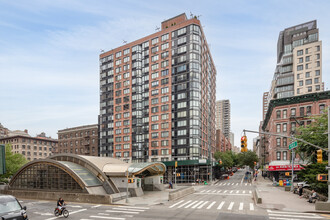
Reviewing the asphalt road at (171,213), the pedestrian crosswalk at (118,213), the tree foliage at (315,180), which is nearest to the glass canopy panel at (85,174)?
the asphalt road at (171,213)

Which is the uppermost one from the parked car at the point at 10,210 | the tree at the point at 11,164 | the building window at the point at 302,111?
the building window at the point at 302,111

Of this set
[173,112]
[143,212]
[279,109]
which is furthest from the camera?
[173,112]

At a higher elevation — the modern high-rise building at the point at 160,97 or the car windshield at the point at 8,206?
the modern high-rise building at the point at 160,97

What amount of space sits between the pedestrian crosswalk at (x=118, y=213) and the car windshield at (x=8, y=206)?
623 cm

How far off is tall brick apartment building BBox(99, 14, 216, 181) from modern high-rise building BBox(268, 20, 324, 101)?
26.2 m

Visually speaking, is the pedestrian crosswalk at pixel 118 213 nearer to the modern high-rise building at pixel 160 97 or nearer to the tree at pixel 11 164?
the modern high-rise building at pixel 160 97

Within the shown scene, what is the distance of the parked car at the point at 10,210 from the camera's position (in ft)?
52.6

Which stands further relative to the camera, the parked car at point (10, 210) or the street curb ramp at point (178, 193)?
the street curb ramp at point (178, 193)

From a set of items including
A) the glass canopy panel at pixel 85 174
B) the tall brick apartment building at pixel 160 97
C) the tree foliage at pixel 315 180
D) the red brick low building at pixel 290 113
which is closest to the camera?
the tree foliage at pixel 315 180

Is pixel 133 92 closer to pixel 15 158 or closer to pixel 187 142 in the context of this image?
pixel 187 142

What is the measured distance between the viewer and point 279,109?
63.5 meters

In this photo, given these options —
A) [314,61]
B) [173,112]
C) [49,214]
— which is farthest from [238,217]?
[314,61]

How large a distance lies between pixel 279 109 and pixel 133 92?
151 ft

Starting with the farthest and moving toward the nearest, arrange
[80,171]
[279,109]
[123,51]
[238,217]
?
[123,51]
[279,109]
[80,171]
[238,217]
